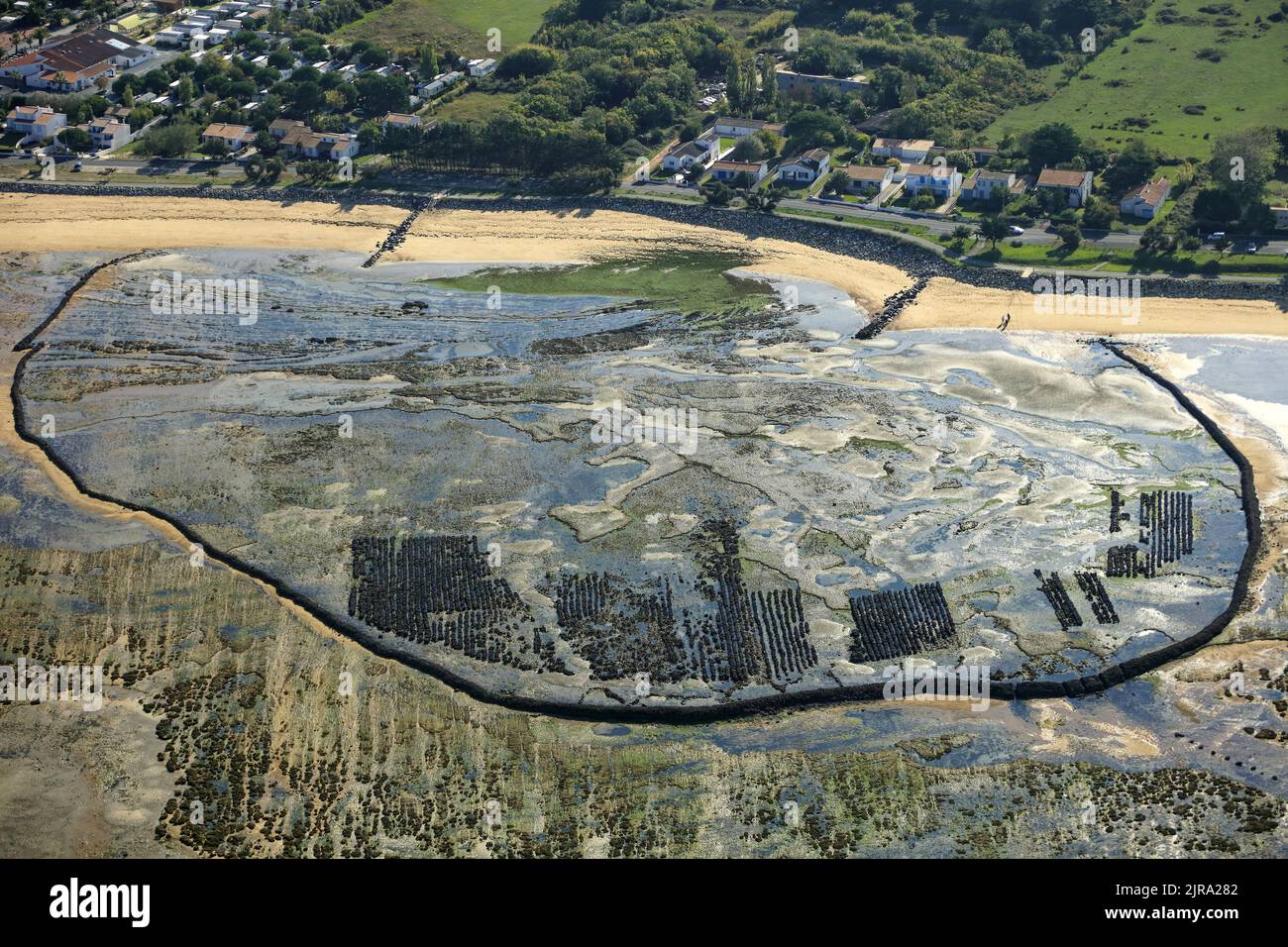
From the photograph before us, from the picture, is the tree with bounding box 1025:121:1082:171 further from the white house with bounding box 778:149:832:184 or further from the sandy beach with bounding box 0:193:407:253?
the sandy beach with bounding box 0:193:407:253

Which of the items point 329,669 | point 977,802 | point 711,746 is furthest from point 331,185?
point 977,802

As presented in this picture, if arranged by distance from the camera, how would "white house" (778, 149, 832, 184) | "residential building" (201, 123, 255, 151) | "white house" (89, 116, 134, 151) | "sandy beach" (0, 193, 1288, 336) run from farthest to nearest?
"white house" (89, 116, 134, 151) < "residential building" (201, 123, 255, 151) < "white house" (778, 149, 832, 184) < "sandy beach" (0, 193, 1288, 336)

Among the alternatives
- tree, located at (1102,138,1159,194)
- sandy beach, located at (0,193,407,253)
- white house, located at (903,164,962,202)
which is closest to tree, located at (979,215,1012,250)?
white house, located at (903,164,962,202)

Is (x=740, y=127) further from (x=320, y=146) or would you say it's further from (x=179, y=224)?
(x=179, y=224)

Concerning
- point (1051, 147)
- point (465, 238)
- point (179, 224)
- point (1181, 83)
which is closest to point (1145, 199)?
point (1051, 147)

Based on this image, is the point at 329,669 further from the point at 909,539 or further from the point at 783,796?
the point at 909,539

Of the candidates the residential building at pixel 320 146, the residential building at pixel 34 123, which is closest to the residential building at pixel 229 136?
the residential building at pixel 320 146
